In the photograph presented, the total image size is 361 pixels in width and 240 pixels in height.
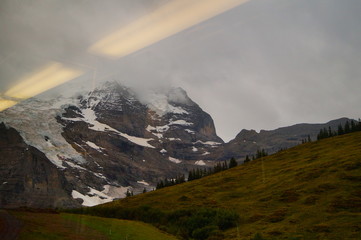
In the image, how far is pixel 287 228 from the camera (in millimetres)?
41625

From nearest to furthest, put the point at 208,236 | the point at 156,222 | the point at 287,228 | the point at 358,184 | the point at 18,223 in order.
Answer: the point at 18,223
the point at 287,228
the point at 208,236
the point at 358,184
the point at 156,222

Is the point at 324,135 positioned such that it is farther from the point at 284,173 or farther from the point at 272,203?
the point at 272,203

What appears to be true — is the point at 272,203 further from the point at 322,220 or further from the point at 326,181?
the point at 322,220

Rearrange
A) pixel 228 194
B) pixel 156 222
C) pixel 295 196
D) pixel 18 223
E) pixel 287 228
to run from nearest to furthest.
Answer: pixel 18 223, pixel 287 228, pixel 295 196, pixel 156 222, pixel 228 194

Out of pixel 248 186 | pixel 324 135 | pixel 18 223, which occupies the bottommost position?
pixel 18 223

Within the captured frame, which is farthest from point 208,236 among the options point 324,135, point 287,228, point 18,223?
point 324,135

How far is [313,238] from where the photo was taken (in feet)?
118

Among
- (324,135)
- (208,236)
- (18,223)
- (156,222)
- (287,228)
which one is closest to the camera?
(18,223)

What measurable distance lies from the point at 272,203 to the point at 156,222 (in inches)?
861

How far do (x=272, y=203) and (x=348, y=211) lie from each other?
675 inches

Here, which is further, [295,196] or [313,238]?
[295,196]

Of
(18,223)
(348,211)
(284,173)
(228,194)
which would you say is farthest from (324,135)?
(18,223)

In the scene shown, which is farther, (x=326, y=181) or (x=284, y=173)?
(x=284, y=173)

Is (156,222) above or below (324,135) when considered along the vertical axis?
below
